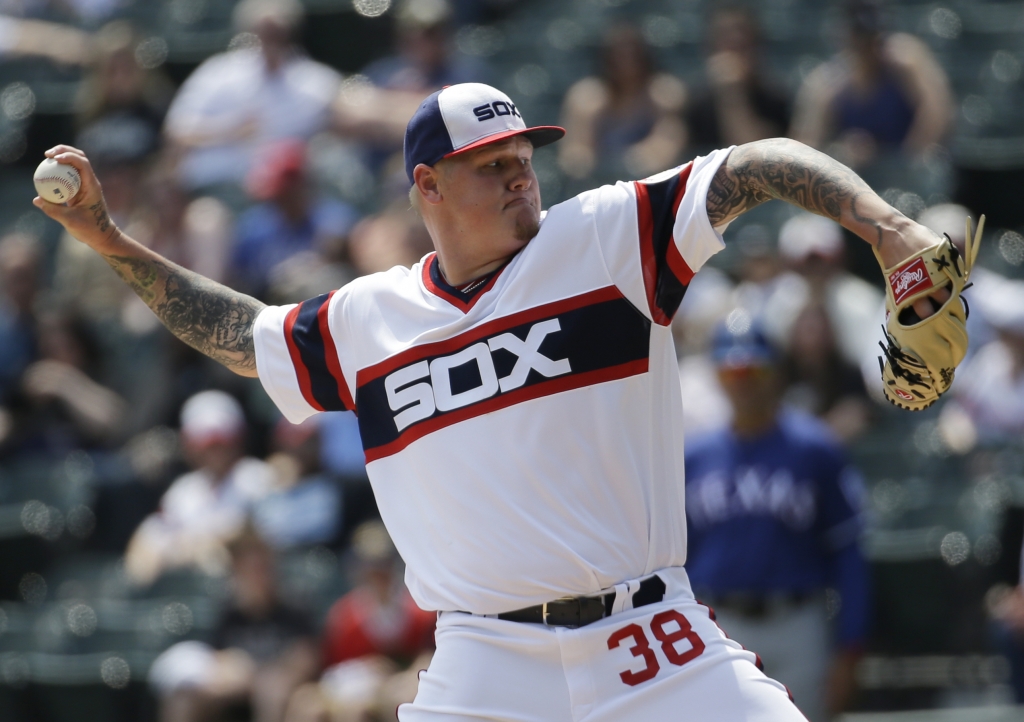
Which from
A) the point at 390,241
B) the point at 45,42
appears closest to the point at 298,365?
the point at 390,241

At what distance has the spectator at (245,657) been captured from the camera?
23.2 feet

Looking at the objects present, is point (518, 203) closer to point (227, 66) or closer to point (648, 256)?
point (648, 256)

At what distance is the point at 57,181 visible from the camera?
12.1ft

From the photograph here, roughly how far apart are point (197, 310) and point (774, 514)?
3119 millimetres

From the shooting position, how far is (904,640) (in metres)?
6.80

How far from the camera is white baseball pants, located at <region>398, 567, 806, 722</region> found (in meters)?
3.16

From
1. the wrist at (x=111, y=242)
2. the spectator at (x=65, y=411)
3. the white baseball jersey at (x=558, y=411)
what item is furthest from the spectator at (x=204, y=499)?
the white baseball jersey at (x=558, y=411)

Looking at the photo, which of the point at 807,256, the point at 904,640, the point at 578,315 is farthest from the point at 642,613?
the point at 807,256

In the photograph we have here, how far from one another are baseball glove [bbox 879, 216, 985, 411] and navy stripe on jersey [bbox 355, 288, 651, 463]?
666 millimetres

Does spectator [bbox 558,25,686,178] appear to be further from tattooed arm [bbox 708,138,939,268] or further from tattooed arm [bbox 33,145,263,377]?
tattooed arm [bbox 708,138,939,268]

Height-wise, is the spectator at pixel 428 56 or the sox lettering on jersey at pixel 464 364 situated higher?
the spectator at pixel 428 56

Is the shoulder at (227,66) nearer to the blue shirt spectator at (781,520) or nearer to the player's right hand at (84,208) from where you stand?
the blue shirt spectator at (781,520)

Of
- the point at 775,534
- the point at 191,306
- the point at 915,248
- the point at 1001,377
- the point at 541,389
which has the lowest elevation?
the point at 775,534

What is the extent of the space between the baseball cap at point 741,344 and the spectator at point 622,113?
293 cm
